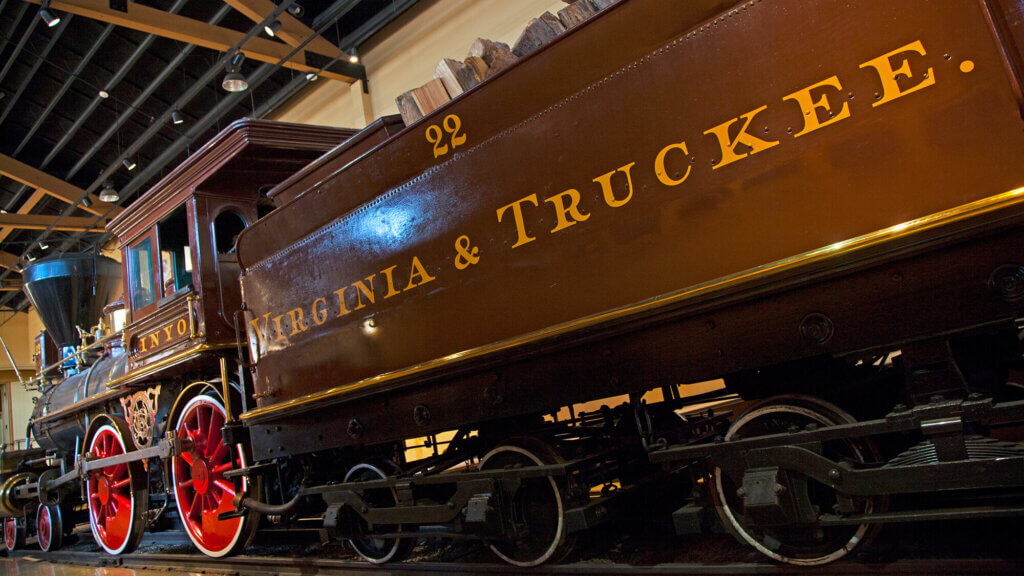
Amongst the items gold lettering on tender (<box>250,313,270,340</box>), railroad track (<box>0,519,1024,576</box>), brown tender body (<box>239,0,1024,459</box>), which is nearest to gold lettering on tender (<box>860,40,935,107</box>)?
brown tender body (<box>239,0,1024,459</box>)

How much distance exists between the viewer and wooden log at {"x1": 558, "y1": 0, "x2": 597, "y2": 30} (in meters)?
2.62

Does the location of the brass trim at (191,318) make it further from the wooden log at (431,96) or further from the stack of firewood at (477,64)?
the wooden log at (431,96)

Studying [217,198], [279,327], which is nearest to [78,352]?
[217,198]

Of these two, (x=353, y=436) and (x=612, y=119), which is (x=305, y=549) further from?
(x=612, y=119)

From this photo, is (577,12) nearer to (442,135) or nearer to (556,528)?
(442,135)

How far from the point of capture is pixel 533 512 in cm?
286

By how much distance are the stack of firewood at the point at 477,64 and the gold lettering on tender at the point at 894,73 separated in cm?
122

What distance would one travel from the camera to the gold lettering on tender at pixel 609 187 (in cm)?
223

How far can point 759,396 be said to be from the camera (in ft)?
8.04

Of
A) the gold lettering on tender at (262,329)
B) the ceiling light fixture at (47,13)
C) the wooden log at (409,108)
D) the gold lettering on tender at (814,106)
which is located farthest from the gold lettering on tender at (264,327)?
the ceiling light fixture at (47,13)

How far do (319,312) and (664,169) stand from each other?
6.45 feet

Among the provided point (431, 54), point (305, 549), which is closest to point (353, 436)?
point (305, 549)

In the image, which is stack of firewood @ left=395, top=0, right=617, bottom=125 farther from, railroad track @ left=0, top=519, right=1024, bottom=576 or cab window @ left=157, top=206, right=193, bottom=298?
cab window @ left=157, top=206, right=193, bottom=298

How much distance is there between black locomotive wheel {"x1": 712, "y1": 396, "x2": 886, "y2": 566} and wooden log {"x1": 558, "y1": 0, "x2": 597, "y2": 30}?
1.61 meters
